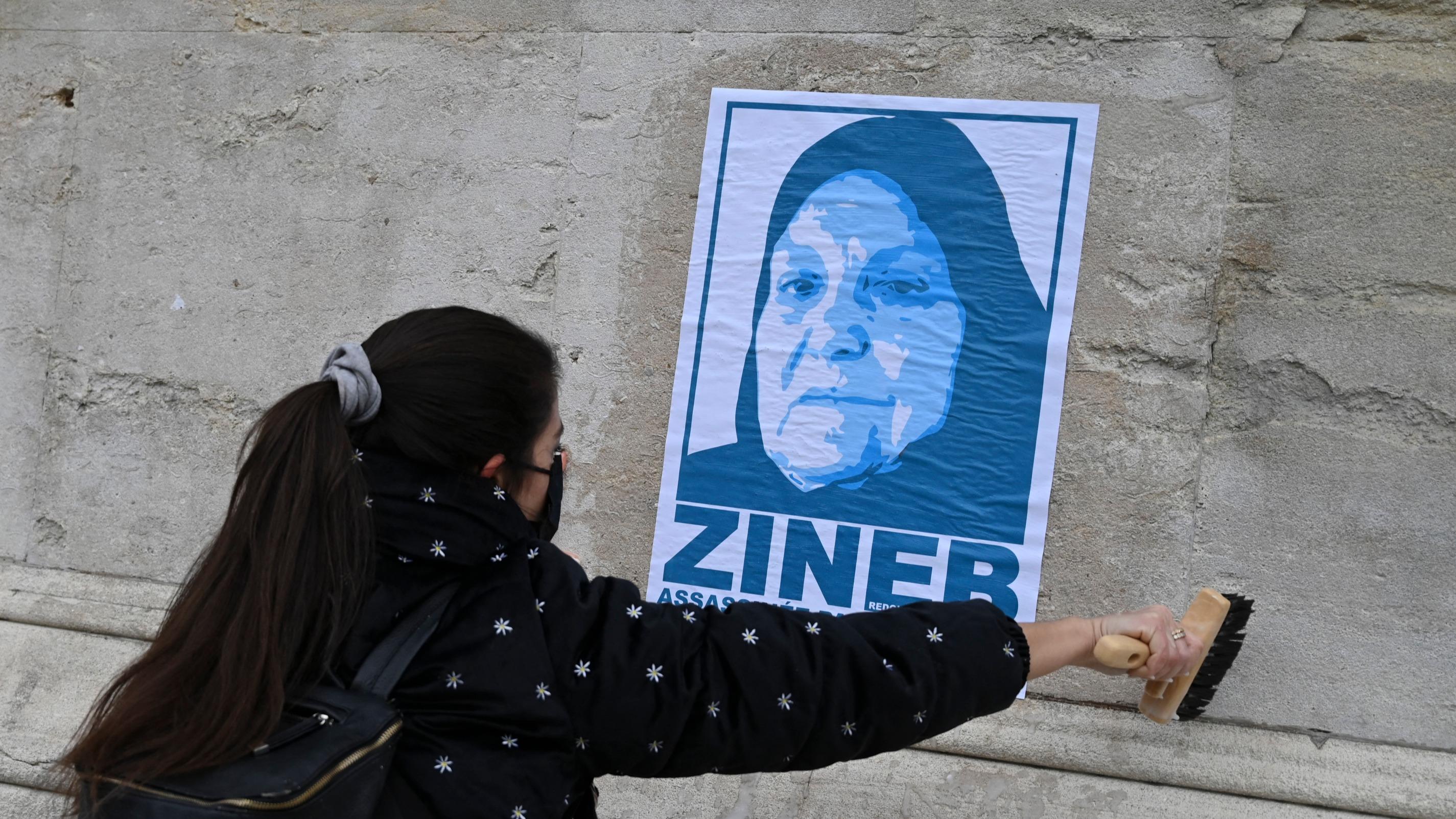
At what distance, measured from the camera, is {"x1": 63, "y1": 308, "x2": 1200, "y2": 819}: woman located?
1397 mm

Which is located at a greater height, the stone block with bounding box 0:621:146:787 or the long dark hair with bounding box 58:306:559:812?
the long dark hair with bounding box 58:306:559:812

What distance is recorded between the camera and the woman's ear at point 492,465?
5.06 feet

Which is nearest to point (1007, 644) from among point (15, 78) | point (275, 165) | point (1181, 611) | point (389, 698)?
point (389, 698)

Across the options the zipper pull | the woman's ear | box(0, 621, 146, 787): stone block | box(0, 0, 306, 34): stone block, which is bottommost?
box(0, 621, 146, 787): stone block

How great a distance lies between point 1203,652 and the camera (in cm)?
203

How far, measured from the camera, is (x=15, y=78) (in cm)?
368

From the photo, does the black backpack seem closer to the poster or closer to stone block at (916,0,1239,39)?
the poster

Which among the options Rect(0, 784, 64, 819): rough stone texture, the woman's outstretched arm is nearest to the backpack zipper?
the woman's outstretched arm

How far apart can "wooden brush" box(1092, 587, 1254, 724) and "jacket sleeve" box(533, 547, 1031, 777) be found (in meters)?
0.25

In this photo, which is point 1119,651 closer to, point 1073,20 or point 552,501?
point 552,501

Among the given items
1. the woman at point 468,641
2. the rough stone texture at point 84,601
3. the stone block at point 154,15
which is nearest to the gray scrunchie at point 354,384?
the woman at point 468,641

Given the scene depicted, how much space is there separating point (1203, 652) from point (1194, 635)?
0.04 meters

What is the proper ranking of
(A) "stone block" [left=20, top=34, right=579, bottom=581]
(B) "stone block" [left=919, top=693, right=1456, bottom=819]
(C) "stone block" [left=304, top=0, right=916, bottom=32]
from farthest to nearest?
(A) "stone block" [left=20, top=34, right=579, bottom=581]
(C) "stone block" [left=304, top=0, right=916, bottom=32]
(B) "stone block" [left=919, top=693, right=1456, bottom=819]

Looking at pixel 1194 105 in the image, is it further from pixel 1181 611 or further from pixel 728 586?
pixel 728 586
